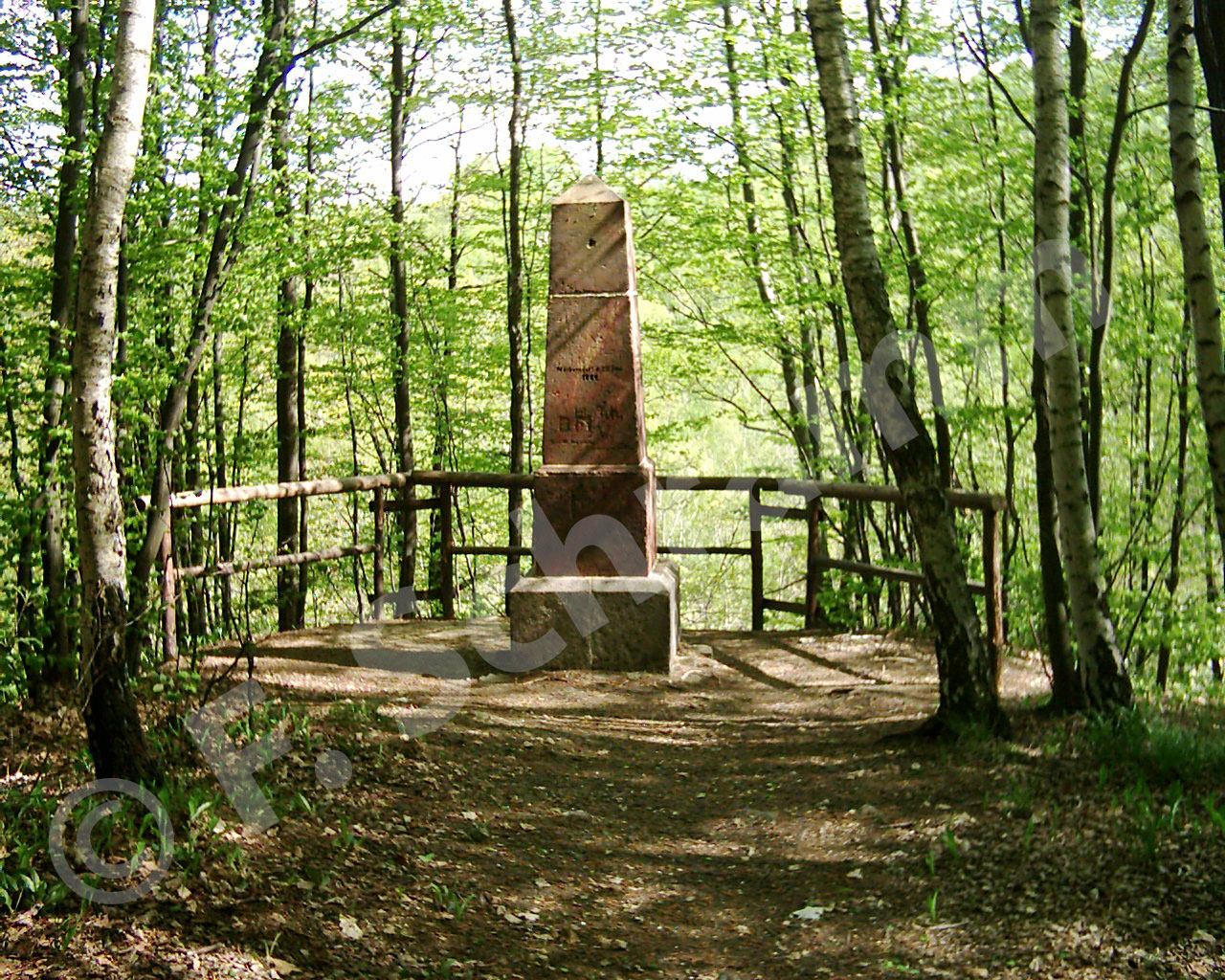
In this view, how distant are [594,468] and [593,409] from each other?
366mm

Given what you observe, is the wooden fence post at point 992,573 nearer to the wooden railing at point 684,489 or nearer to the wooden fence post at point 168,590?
the wooden railing at point 684,489

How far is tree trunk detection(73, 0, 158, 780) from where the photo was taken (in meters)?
3.31

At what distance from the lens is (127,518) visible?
5.73 metres

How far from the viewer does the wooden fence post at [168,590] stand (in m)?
5.45

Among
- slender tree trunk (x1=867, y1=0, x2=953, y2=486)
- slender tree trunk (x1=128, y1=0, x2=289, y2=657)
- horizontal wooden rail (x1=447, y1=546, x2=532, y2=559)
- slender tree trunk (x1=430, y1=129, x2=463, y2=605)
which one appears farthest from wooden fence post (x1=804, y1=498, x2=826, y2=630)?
slender tree trunk (x1=430, y1=129, x2=463, y2=605)

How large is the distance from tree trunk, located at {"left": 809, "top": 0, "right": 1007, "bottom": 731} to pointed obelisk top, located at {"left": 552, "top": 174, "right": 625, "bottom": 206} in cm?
175

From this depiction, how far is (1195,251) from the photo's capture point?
15.7 feet

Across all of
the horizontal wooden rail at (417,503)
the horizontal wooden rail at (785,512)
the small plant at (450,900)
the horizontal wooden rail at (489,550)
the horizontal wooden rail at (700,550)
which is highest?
the horizontal wooden rail at (417,503)

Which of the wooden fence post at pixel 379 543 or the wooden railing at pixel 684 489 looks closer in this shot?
the wooden railing at pixel 684 489

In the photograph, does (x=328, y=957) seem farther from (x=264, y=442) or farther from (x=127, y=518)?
(x=264, y=442)

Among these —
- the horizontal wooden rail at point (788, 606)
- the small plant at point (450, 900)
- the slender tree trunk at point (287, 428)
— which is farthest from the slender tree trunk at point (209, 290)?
the horizontal wooden rail at point (788, 606)

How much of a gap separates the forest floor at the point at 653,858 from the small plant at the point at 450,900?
0.03 ft

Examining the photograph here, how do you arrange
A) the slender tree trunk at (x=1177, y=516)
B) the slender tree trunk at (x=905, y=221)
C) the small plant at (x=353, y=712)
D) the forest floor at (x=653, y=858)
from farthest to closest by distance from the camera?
the slender tree trunk at (x=905, y=221) < the slender tree trunk at (x=1177, y=516) < the small plant at (x=353, y=712) < the forest floor at (x=653, y=858)
